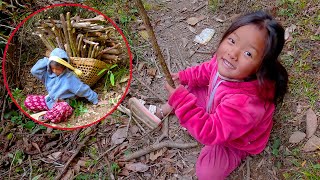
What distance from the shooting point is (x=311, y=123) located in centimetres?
240

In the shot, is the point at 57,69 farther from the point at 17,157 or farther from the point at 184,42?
the point at 184,42

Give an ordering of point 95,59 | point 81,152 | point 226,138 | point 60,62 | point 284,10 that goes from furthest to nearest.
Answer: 1. point 284,10
2. point 81,152
3. point 95,59
4. point 60,62
5. point 226,138

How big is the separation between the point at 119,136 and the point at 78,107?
1.42ft

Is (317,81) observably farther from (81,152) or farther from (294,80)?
(81,152)

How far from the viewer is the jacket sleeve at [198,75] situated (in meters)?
2.46

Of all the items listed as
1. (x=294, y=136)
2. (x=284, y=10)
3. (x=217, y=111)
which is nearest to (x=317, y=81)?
(x=294, y=136)

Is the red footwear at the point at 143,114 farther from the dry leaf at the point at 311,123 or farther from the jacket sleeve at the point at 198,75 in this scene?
the dry leaf at the point at 311,123

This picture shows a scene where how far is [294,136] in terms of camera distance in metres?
2.39

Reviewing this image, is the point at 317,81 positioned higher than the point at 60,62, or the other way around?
the point at 60,62

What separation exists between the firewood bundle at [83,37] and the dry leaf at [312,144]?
1445 mm

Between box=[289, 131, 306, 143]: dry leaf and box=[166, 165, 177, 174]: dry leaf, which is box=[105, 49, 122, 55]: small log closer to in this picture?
box=[166, 165, 177, 174]: dry leaf

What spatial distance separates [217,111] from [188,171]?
66cm

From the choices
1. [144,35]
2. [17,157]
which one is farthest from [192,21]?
[17,157]

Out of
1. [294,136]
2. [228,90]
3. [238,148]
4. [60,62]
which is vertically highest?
[60,62]
